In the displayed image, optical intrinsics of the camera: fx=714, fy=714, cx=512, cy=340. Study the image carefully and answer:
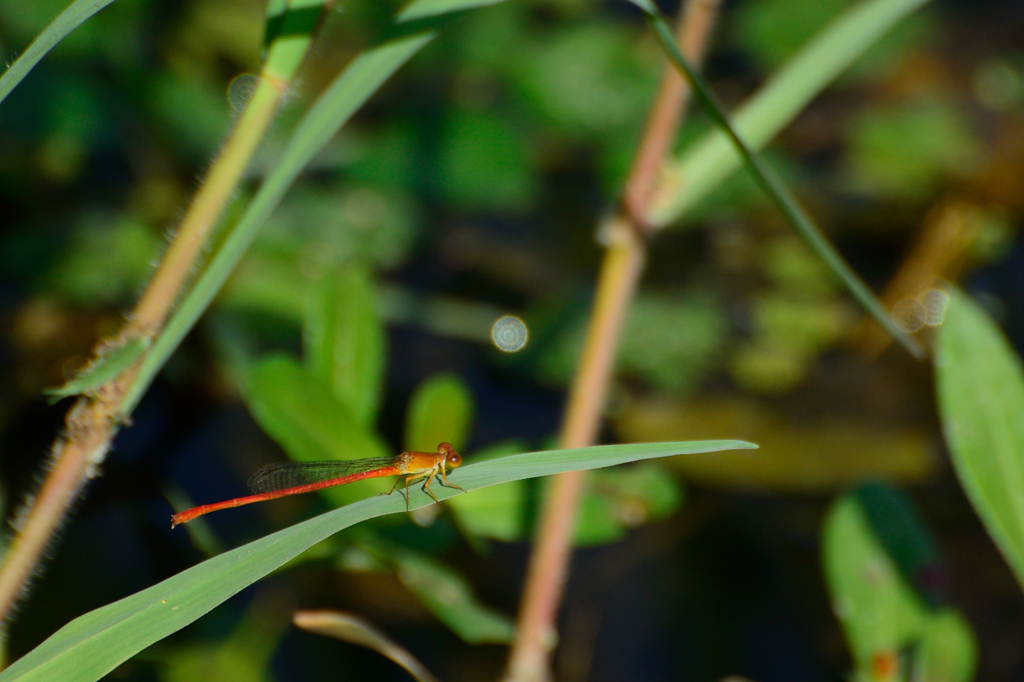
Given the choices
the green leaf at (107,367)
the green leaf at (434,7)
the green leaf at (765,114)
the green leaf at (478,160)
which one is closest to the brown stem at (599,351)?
the green leaf at (765,114)

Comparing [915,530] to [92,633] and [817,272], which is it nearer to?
[92,633]

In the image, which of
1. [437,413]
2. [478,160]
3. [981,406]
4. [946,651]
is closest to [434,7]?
[437,413]

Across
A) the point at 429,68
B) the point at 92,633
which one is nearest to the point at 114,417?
the point at 92,633

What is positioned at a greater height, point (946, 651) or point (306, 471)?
point (306, 471)

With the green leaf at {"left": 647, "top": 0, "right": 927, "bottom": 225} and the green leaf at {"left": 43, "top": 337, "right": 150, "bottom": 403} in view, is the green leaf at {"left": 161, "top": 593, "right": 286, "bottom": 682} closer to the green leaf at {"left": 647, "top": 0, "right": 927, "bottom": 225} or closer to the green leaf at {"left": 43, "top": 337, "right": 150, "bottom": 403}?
the green leaf at {"left": 43, "top": 337, "right": 150, "bottom": 403}

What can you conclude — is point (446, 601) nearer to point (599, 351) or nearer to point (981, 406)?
point (599, 351)

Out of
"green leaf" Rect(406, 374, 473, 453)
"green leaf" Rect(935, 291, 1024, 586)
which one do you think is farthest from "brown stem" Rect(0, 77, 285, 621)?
"green leaf" Rect(935, 291, 1024, 586)
